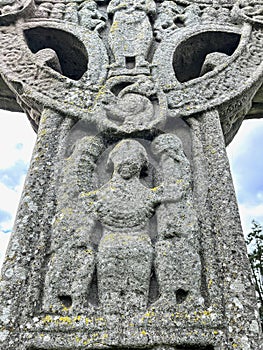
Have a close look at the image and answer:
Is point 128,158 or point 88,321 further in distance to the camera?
point 128,158

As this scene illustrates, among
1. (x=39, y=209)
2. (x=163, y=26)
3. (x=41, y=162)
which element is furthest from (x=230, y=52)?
(x=39, y=209)

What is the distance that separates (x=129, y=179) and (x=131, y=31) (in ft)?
6.98

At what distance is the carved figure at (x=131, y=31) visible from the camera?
391cm

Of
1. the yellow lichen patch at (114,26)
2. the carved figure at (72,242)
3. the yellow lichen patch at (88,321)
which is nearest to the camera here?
the yellow lichen patch at (88,321)

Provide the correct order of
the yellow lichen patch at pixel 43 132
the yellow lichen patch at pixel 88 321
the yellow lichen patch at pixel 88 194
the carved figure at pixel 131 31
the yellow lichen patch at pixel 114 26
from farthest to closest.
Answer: the yellow lichen patch at pixel 114 26
the carved figure at pixel 131 31
the yellow lichen patch at pixel 43 132
the yellow lichen patch at pixel 88 194
the yellow lichen patch at pixel 88 321

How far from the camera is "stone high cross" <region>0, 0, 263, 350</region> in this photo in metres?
2.25

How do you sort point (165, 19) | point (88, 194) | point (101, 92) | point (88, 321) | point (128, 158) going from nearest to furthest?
point (88, 321) → point (88, 194) → point (128, 158) → point (101, 92) → point (165, 19)

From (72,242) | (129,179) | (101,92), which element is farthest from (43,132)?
(72,242)

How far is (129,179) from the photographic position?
9.57 feet

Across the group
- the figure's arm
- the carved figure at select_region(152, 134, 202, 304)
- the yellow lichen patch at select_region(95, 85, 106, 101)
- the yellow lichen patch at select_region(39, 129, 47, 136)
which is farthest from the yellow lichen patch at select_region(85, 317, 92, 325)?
the figure's arm

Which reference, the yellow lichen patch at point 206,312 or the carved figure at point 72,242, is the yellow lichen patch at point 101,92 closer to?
the carved figure at point 72,242

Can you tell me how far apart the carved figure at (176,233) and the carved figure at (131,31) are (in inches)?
49.8

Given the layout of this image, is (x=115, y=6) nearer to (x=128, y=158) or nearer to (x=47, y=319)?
(x=128, y=158)

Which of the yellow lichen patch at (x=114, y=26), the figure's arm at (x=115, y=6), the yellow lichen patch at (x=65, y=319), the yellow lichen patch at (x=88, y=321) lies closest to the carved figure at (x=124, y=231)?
the yellow lichen patch at (x=88, y=321)
